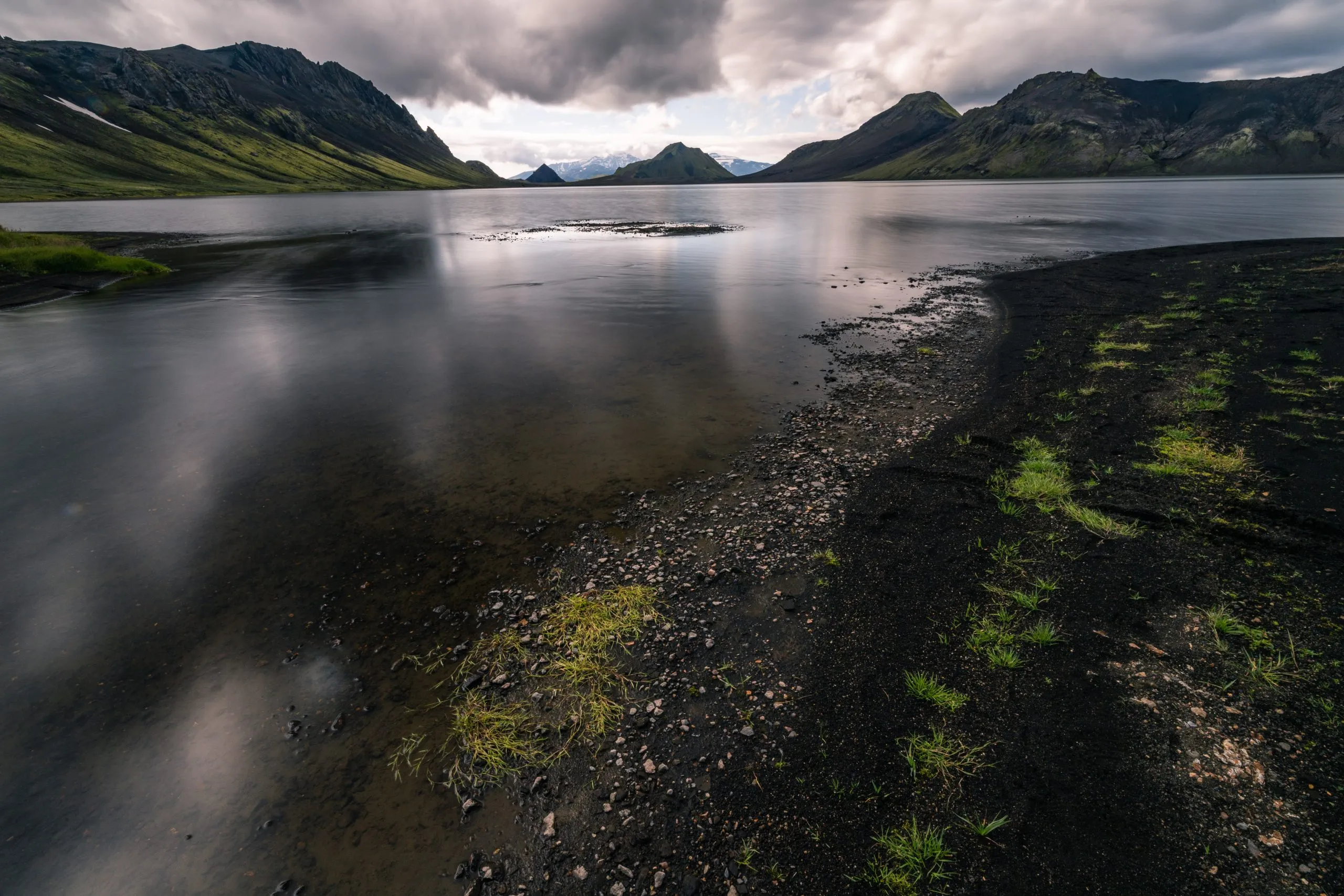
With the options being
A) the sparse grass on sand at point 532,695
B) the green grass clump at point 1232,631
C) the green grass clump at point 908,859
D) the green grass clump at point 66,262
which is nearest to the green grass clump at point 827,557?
the sparse grass on sand at point 532,695

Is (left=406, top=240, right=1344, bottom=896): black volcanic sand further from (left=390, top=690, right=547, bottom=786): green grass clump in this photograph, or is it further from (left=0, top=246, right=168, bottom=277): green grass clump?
(left=0, top=246, right=168, bottom=277): green grass clump

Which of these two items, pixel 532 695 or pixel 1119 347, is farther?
pixel 1119 347

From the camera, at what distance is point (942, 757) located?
8734 millimetres

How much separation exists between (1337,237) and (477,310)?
3869 inches

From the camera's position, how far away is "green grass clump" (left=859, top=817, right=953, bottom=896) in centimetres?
730

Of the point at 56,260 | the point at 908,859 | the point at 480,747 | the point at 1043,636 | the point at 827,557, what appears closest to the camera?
the point at 908,859

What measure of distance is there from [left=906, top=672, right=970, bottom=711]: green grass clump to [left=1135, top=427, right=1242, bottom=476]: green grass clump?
38.8ft

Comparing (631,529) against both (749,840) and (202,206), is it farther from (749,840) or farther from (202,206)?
(202,206)

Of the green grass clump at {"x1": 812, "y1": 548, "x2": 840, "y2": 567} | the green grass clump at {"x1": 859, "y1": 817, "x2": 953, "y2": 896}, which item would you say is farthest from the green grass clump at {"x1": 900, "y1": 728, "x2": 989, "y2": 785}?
the green grass clump at {"x1": 812, "y1": 548, "x2": 840, "y2": 567}

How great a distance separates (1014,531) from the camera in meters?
14.2

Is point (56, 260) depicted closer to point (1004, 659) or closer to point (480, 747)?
point (480, 747)

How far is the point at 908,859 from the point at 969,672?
3952mm

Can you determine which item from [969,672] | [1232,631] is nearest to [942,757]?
[969,672]

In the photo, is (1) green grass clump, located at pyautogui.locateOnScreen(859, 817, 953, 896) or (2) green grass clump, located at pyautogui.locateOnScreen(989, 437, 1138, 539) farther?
(2) green grass clump, located at pyautogui.locateOnScreen(989, 437, 1138, 539)
